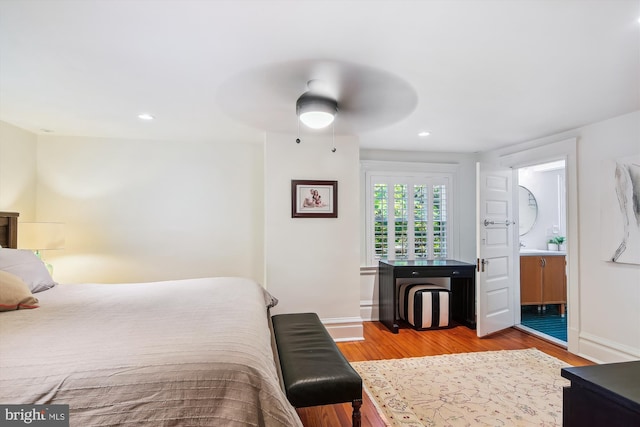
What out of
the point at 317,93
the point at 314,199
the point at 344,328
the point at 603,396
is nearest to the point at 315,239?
the point at 314,199

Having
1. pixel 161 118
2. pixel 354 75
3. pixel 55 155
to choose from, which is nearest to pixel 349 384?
pixel 354 75

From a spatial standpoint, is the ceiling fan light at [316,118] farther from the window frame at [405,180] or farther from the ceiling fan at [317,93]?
the window frame at [405,180]

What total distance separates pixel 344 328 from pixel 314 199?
1.55 m

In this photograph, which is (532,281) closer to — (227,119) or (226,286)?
(226,286)

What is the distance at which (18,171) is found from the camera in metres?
3.40

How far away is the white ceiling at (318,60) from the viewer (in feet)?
4.86

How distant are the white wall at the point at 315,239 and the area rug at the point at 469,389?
32.8 inches

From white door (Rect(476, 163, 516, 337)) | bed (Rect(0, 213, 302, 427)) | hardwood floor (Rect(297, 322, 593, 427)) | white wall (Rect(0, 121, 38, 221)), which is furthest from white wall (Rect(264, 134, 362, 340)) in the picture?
white wall (Rect(0, 121, 38, 221))

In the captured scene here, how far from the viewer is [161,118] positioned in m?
3.04

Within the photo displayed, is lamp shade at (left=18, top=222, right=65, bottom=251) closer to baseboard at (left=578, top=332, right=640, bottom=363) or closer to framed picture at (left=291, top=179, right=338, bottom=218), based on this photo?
framed picture at (left=291, top=179, right=338, bottom=218)

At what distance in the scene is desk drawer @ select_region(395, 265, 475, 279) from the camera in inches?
156

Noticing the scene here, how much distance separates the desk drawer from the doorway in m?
1.05

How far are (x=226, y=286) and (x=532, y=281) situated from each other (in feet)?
14.8

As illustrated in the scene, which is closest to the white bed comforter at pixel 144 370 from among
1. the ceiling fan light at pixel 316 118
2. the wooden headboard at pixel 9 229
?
the ceiling fan light at pixel 316 118
